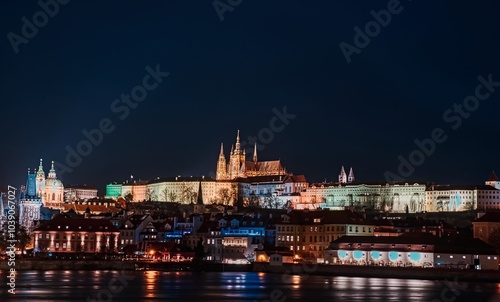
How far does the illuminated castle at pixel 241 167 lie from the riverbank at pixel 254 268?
10715 centimetres

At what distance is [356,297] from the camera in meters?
37.9

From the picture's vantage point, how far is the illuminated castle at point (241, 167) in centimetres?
17062

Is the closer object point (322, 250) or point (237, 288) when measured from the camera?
point (237, 288)

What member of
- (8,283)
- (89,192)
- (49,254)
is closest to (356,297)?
(8,283)

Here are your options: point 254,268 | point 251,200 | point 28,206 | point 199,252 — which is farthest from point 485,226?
point 251,200

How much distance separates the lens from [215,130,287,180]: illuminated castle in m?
171

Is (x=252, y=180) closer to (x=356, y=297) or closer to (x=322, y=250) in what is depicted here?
(x=322, y=250)

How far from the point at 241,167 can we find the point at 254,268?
11127cm

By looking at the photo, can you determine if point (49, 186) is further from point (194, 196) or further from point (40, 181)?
point (194, 196)

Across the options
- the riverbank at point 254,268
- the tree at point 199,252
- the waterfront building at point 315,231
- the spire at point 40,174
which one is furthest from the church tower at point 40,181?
the waterfront building at point 315,231

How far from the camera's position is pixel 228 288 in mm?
42719

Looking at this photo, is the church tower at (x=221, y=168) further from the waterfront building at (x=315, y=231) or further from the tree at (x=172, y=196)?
the waterfront building at (x=315, y=231)

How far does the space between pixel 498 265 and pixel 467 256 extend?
→ 105 inches

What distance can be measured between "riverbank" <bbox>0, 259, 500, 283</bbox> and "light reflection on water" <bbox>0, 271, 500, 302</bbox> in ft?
5.33
